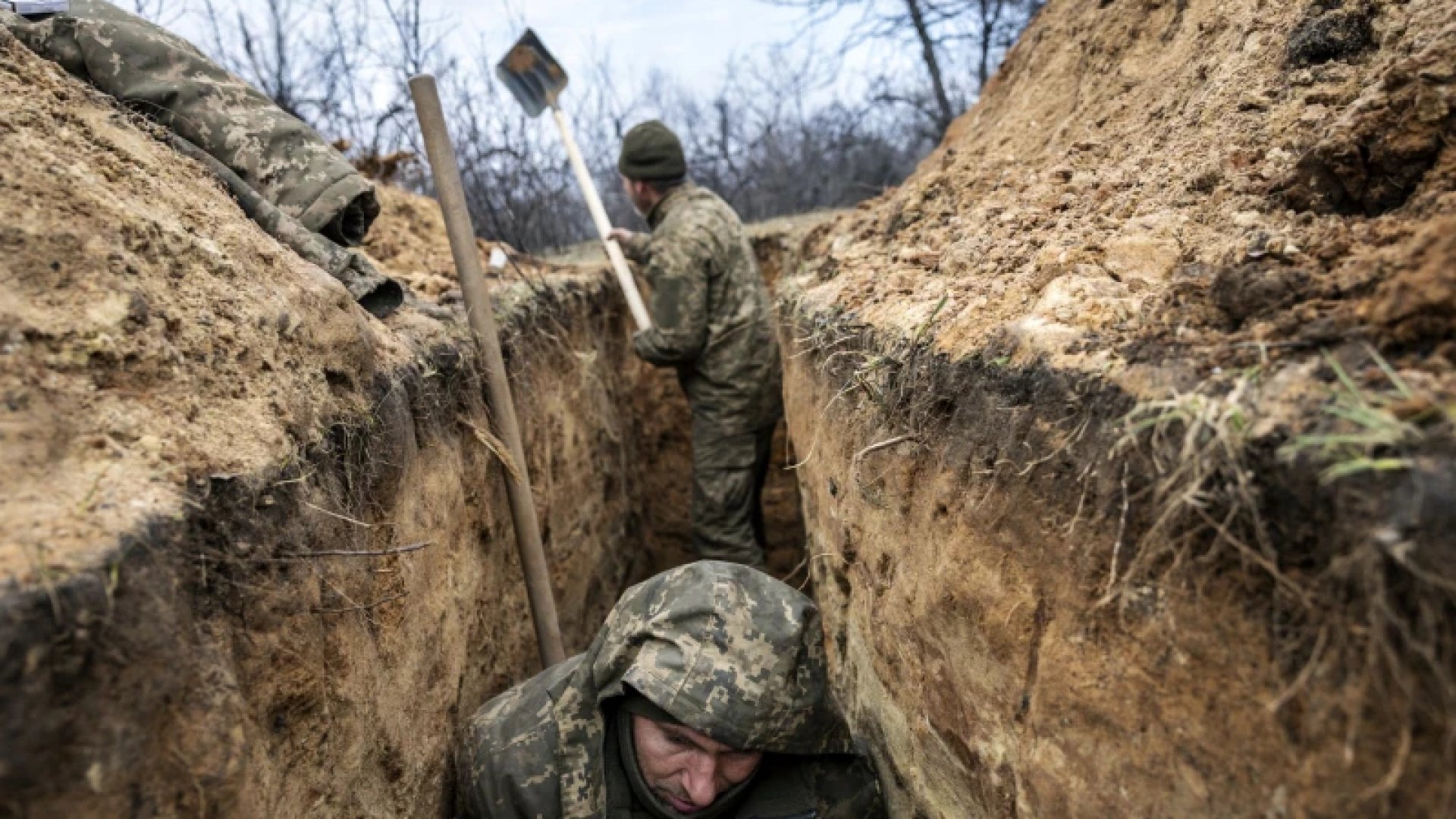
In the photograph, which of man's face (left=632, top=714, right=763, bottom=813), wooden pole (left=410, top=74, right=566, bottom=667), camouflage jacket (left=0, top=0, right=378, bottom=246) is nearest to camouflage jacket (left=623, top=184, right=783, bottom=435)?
wooden pole (left=410, top=74, right=566, bottom=667)

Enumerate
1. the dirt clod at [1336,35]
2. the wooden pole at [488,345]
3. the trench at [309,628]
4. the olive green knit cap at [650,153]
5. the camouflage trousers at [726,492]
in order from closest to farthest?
the trench at [309,628] → the dirt clod at [1336,35] → the wooden pole at [488,345] → the olive green knit cap at [650,153] → the camouflage trousers at [726,492]

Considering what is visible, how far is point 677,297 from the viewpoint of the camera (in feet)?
15.5

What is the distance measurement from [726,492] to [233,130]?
307cm

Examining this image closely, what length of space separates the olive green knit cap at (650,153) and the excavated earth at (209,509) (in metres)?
1.99

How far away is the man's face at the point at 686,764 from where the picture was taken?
84.2 inches

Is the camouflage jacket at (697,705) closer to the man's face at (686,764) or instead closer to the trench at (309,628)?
the man's face at (686,764)

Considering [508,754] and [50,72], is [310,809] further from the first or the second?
[50,72]

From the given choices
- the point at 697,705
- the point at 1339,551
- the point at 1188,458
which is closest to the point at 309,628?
the point at 697,705

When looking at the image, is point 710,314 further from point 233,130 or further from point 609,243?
point 233,130

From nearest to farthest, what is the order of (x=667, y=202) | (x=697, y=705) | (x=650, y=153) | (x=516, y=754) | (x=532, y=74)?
(x=697, y=705) → (x=516, y=754) → (x=650, y=153) → (x=667, y=202) → (x=532, y=74)

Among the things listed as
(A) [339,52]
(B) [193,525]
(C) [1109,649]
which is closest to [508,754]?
(B) [193,525]

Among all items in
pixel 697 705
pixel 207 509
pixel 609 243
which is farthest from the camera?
pixel 609 243

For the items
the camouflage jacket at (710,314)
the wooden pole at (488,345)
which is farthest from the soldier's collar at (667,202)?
the wooden pole at (488,345)

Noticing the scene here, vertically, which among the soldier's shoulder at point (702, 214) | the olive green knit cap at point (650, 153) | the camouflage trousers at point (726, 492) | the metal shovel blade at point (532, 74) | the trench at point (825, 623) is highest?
the metal shovel blade at point (532, 74)
